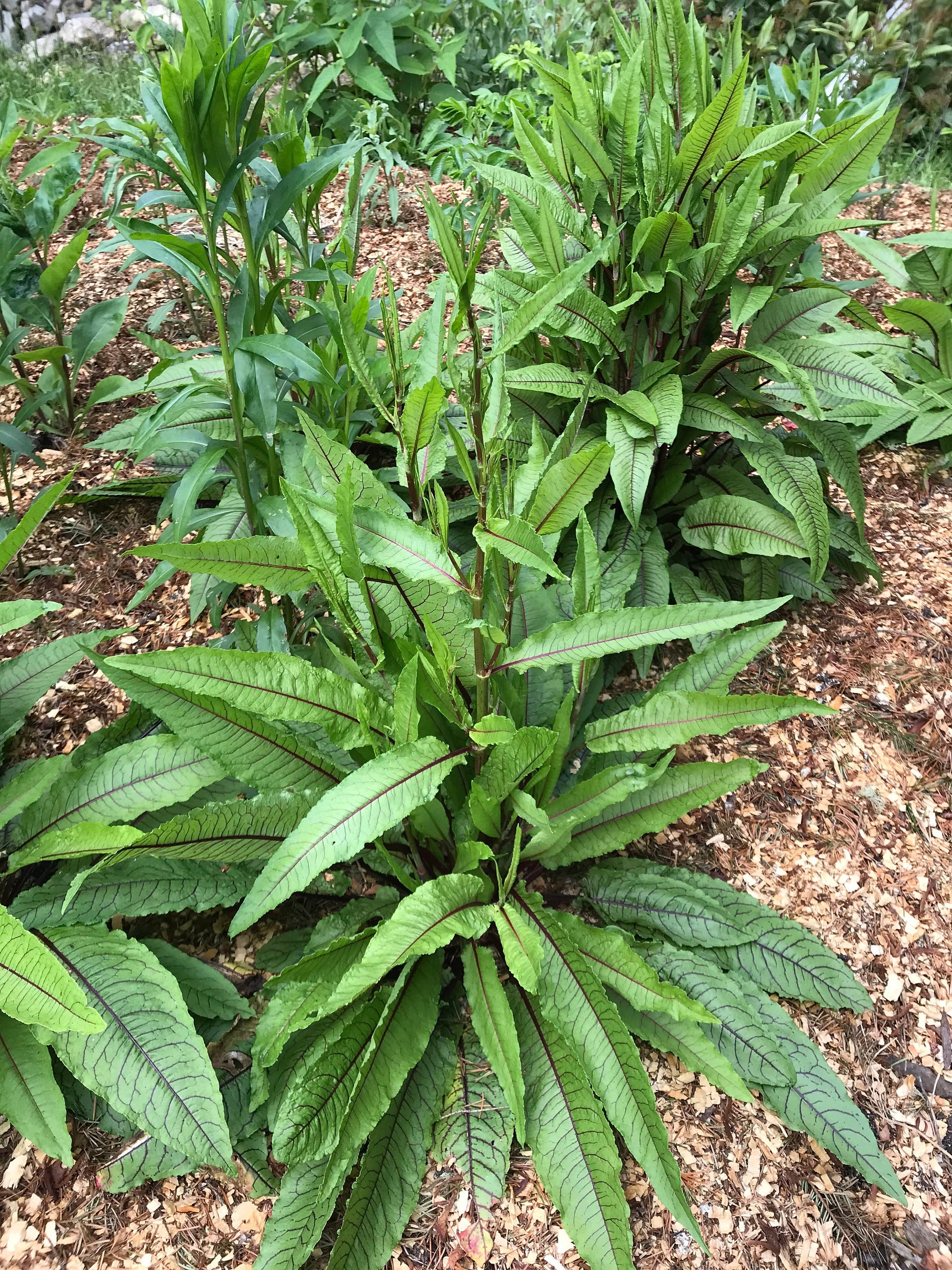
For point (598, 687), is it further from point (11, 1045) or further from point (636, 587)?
point (11, 1045)

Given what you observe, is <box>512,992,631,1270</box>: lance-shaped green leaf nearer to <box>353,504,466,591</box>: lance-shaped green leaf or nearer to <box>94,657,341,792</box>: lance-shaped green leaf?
<box>94,657,341,792</box>: lance-shaped green leaf

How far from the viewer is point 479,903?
1625mm

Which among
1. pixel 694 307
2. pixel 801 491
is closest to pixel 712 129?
pixel 694 307

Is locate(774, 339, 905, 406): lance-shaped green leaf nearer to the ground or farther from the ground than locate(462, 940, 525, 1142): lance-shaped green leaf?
farther from the ground

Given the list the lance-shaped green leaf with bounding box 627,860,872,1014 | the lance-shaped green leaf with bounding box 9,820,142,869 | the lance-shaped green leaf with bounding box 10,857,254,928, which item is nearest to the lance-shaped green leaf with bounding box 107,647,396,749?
the lance-shaped green leaf with bounding box 9,820,142,869

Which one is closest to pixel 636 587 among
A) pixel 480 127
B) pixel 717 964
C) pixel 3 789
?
pixel 717 964

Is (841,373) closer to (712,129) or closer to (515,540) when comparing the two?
(712,129)

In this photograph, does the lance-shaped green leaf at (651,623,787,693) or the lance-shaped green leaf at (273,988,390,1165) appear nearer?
the lance-shaped green leaf at (273,988,390,1165)

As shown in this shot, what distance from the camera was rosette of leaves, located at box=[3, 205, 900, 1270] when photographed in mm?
1390

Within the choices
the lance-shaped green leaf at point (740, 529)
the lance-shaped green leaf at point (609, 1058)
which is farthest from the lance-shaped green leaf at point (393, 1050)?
the lance-shaped green leaf at point (740, 529)

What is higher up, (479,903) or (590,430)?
(590,430)

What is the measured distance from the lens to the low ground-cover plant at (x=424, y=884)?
4.56 feet

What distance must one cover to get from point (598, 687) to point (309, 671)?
31.5 inches

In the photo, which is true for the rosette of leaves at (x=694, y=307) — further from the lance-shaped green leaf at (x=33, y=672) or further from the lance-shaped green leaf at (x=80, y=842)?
the lance-shaped green leaf at (x=80, y=842)
